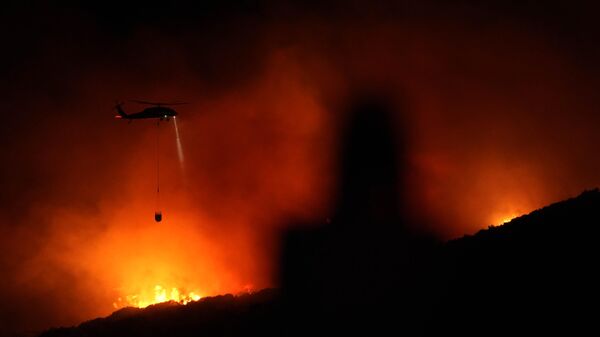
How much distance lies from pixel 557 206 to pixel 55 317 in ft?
128

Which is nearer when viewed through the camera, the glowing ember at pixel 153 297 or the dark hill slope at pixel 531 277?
the dark hill slope at pixel 531 277

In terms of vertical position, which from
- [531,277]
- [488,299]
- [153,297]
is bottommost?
[488,299]

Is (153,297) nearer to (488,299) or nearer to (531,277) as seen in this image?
(488,299)

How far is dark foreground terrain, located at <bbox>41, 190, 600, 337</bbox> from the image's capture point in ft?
43.1

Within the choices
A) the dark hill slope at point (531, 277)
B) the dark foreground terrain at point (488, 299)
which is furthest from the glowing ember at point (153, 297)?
the dark hill slope at point (531, 277)

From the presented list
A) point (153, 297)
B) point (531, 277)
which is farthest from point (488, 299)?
point (153, 297)

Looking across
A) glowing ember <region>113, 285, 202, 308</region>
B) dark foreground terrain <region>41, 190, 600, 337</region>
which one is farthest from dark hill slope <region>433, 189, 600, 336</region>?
glowing ember <region>113, 285, 202, 308</region>

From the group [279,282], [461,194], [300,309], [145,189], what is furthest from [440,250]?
[145,189]

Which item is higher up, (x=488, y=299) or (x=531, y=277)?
(x=531, y=277)

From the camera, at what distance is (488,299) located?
14.6 meters

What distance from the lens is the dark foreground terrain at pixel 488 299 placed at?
13137 millimetres

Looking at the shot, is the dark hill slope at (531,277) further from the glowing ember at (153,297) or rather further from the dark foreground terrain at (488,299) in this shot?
the glowing ember at (153,297)

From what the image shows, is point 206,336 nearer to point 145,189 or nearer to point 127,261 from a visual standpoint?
point 127,261

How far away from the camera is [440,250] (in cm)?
2022
